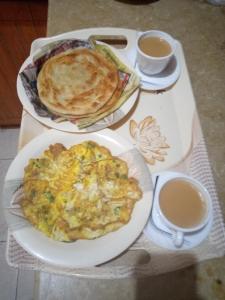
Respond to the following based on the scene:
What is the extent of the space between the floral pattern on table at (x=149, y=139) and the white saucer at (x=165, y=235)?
17 cm

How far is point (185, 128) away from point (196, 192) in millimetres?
236

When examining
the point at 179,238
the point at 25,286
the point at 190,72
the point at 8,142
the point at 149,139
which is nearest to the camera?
the point at 179,238

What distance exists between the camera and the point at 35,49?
34.4 inches

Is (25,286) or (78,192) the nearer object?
(78,192)

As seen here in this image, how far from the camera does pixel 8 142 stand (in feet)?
5.76

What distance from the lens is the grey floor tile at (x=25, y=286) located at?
1.34 meters

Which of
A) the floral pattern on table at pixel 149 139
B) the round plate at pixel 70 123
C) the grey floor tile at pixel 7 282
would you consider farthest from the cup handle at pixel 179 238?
the grey floor tile at pixel 7 282

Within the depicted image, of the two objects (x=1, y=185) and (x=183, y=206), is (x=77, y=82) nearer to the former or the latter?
(x=183, y=206)

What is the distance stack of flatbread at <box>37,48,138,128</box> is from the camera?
27.7 inches

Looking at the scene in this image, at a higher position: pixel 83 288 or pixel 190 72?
pixel 190 72

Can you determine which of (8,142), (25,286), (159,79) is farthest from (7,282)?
(159,79)

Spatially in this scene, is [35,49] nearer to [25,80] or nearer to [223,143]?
[25,80]

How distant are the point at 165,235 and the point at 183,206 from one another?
79 mm

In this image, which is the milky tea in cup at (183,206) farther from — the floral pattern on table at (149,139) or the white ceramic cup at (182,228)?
the floral pattern on table at (149,139)
